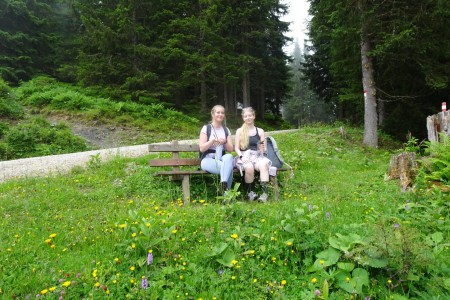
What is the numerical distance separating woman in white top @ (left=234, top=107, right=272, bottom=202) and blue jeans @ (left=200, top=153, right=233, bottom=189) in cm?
32

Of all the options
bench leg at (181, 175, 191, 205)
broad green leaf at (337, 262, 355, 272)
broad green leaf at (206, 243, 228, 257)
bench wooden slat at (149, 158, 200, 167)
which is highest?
bench wooden slat at (149, 158, 200, 167)

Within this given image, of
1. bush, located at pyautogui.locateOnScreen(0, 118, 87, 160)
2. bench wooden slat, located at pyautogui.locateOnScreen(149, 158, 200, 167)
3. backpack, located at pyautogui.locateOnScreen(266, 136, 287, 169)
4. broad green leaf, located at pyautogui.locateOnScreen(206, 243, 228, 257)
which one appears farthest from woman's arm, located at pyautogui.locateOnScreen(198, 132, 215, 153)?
bush, located at pyautogui.locateOnScreen(0, 118, 87, 160)

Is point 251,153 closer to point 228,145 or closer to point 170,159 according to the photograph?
point 228,145

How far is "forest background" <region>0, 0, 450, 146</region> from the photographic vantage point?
40.0 feet

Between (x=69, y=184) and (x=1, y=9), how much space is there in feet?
79.3

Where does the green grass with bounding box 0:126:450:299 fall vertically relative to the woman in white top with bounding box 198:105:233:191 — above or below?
below

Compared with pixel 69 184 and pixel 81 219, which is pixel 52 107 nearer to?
pixel 69 184

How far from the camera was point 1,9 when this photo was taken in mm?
23781

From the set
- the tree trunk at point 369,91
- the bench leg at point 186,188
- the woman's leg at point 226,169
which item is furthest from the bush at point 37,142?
the tree trunk at point 369,91

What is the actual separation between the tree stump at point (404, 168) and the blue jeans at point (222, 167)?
9.07 feet

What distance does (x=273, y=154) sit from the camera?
20.6ft

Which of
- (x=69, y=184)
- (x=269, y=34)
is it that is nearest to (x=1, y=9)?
(x=269, y=34)

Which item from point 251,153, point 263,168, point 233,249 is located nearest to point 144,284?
point 233,249

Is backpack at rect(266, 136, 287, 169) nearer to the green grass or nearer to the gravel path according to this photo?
the green grass
